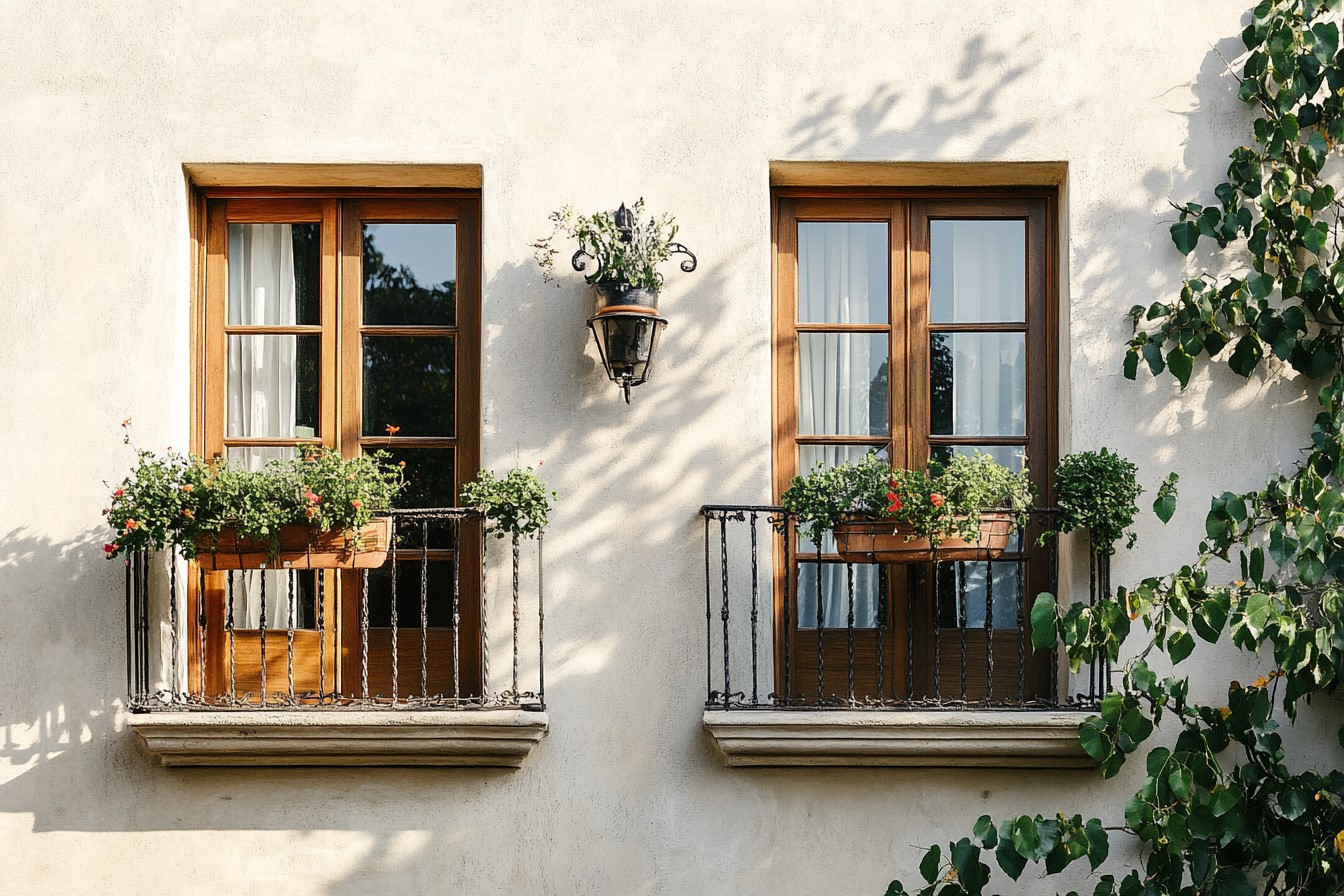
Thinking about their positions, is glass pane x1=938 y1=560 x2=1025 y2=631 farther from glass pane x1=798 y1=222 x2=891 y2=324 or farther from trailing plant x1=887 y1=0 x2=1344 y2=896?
glass pane x1=798 y1=222 x2=891 y2=324

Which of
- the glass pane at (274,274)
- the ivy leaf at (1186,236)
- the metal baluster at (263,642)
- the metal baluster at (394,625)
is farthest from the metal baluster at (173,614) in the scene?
the ivy leaf at (1186,236)

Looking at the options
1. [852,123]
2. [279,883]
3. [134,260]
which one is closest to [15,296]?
[134,260]

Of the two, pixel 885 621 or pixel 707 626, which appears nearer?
pixel 707 626

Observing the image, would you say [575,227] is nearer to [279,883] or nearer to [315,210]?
[315,210]

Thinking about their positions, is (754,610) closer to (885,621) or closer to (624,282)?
(885,621)

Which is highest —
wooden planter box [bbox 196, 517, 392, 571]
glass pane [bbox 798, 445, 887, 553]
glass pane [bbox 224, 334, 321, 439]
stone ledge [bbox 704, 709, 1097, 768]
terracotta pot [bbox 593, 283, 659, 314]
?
terracotta pot [bbox 593, 283, 659, 314]

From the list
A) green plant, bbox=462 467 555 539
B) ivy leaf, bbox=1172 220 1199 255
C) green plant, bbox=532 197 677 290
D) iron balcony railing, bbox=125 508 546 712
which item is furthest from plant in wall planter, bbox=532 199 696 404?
ivy leaf, bbox=1172 220 1199 255

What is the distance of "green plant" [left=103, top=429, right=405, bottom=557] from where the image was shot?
4.75 m

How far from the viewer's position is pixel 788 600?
5168mm

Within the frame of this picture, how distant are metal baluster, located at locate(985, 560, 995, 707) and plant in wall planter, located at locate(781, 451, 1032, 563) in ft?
0.76

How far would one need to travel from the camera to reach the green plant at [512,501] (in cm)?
488

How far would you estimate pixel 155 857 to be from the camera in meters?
5.04

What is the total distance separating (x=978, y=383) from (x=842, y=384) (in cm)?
57

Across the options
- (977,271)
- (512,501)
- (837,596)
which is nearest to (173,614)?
(512,501)
